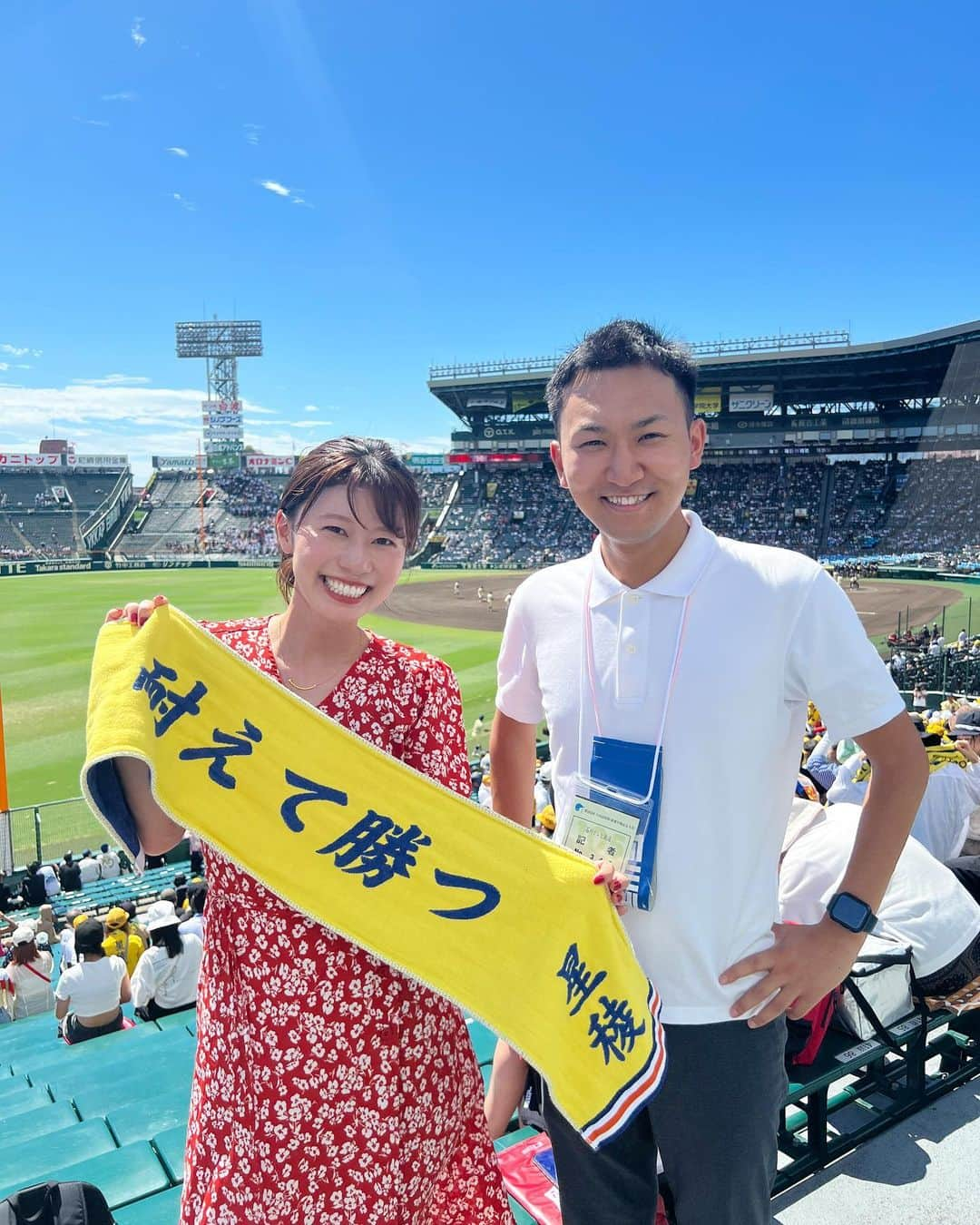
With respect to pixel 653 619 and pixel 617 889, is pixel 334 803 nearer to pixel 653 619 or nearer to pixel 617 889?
pixel 617 889

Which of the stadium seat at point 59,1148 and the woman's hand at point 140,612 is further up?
the woman's hand at point 140,612

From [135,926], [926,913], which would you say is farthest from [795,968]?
[135,926]

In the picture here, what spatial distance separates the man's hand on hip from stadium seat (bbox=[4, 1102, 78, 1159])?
264cm

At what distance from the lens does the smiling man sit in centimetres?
170

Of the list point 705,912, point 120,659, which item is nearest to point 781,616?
point 705,912

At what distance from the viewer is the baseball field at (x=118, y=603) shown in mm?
15211

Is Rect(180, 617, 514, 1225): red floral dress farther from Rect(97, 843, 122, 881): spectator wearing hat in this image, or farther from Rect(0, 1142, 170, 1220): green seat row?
Rect(97, 843, 122, 881): spectator wearing hat

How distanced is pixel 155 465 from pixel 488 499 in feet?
114

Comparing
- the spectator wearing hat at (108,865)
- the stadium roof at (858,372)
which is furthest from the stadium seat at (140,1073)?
the stadium roof at (858,372)

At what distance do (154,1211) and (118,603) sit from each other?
33.6 m

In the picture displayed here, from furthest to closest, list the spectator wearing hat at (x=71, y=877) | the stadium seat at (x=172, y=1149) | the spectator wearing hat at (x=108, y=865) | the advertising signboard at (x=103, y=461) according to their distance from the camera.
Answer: the advertising signboard at (x=103, y=461)
the spectator wearing hat at (x=108, y=865)
the spectator wearing hat at (x=71, y=877)
the stadium seat at (x=172, y=1149)

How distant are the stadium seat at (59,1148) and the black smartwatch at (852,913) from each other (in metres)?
2.43

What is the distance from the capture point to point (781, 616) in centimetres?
170

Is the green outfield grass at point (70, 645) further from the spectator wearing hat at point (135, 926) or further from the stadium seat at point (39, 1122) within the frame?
the stadium seat at point (39, 1122)
